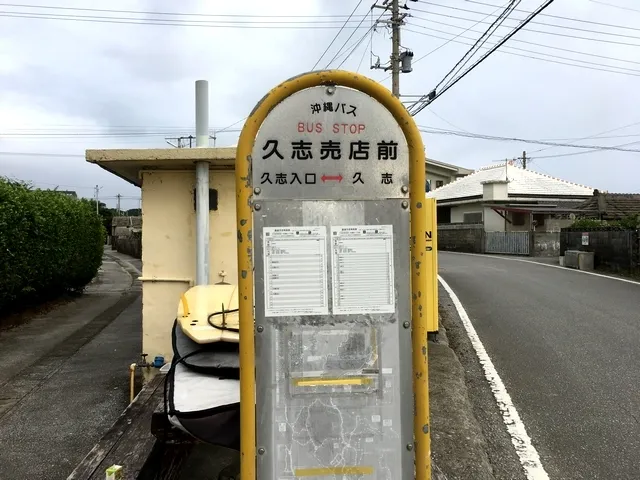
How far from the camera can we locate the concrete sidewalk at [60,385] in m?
4.43

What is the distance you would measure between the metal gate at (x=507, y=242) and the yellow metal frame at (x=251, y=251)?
25.9m

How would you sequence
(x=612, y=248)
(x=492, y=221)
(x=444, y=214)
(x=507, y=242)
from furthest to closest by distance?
1. (x=444, y=214)
2. (x=492, y=221)
3. (x=507, y=242)
4. (x=612, y=248)

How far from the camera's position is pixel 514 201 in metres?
30.3

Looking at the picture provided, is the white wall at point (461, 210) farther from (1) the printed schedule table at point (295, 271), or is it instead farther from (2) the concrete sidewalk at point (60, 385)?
(1) the printed schedule table at point (295, 271)

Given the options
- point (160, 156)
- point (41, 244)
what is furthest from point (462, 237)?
point (160, 156)

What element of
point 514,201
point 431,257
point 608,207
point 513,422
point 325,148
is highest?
point 514,201

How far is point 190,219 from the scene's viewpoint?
5.22 m

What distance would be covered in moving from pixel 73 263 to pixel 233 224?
9545 mm

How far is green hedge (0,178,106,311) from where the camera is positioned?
9188 mm

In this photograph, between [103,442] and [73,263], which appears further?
[73,263]

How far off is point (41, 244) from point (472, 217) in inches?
1059

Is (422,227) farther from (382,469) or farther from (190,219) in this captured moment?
(190,219)

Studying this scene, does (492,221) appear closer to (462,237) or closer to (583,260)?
(462,237)

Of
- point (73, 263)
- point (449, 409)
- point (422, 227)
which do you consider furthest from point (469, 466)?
point (73, 263)
